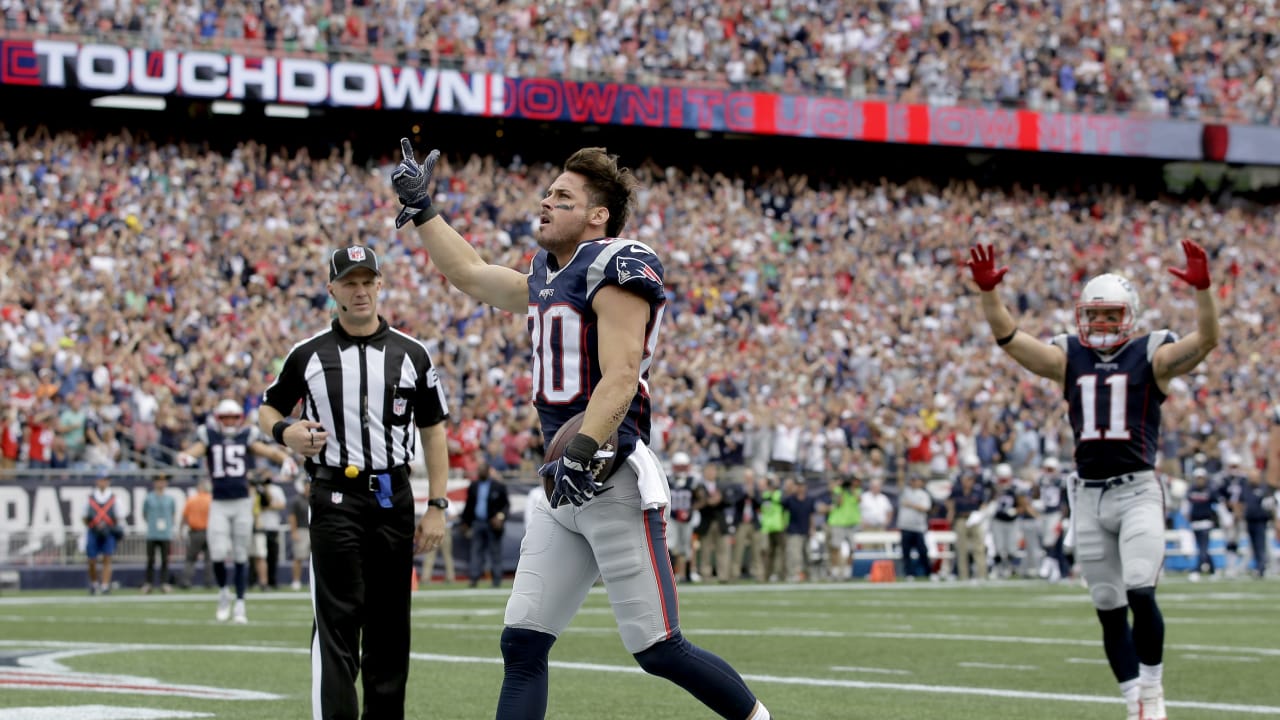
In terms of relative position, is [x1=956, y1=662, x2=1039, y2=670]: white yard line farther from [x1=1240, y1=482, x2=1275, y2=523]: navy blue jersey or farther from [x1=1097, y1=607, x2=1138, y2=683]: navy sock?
[x1=1240, y1=482, x2=1275, y2=523]: navy blue jersey

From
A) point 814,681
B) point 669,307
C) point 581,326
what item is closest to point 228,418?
point 814,681

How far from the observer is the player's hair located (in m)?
5.68

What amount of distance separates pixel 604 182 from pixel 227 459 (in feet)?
34.6

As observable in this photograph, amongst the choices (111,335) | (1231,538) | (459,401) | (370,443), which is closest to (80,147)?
(111,335)

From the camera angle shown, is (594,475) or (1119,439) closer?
(594,475)

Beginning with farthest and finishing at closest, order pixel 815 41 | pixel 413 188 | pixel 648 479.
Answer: pixel 815 41, pixel 413 188, pixel 648 479

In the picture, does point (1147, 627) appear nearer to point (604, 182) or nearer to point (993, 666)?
point (993, 666)

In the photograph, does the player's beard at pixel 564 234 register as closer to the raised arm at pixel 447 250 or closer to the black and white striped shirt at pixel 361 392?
the raised arm at pixel 447 250

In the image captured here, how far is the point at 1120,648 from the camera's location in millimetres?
8156

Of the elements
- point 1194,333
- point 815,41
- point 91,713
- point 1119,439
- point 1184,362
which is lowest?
point 91,713

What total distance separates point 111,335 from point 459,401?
15.6 feet

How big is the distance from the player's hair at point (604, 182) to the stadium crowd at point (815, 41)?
2599cm

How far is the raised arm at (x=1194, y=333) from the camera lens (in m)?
7.94

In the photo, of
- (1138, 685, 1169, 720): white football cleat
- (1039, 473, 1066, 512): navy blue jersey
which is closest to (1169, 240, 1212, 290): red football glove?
→ (1138, 685, 1169, 720): white football cleat
